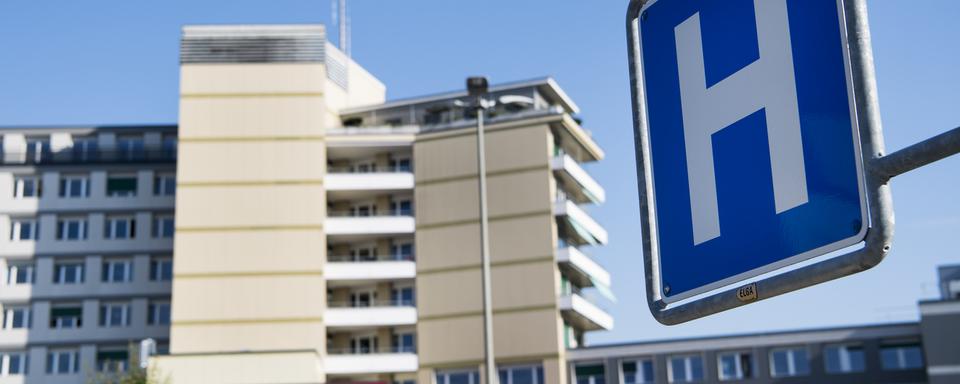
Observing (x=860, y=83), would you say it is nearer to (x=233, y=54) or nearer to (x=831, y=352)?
(x=831, y=352)

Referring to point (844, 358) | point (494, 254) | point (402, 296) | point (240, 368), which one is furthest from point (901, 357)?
point (240, 368)

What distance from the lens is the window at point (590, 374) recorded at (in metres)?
64.4

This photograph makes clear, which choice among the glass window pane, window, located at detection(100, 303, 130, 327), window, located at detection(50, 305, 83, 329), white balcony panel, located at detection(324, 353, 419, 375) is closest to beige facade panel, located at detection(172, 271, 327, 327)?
white balcony panel, located at detection(324, 353, 419, 375)

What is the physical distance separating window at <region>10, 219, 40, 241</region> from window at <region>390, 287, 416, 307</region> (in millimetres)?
24080

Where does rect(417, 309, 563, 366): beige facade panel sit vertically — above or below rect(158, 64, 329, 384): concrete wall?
below

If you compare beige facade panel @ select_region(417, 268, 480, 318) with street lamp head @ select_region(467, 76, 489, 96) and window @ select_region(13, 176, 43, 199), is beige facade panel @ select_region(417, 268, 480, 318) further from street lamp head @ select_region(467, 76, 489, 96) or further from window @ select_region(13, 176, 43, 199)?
window @ select_region(13, 176, 43, 199)

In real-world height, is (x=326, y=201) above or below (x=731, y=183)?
above

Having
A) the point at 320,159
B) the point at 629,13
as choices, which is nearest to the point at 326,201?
the point at 320,159

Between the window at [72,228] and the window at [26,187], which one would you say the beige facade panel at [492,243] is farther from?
the window at [26,187]

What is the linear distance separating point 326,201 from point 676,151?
2631 inches

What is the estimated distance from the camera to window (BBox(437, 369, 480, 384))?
212ft

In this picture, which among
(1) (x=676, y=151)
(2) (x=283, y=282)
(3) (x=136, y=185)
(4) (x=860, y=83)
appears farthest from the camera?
(3) (x=136, y=185)

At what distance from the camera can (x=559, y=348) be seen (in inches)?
2490

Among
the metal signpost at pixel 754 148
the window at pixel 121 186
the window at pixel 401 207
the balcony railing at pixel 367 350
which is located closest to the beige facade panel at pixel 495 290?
the balcony railing at pixel 367 350
